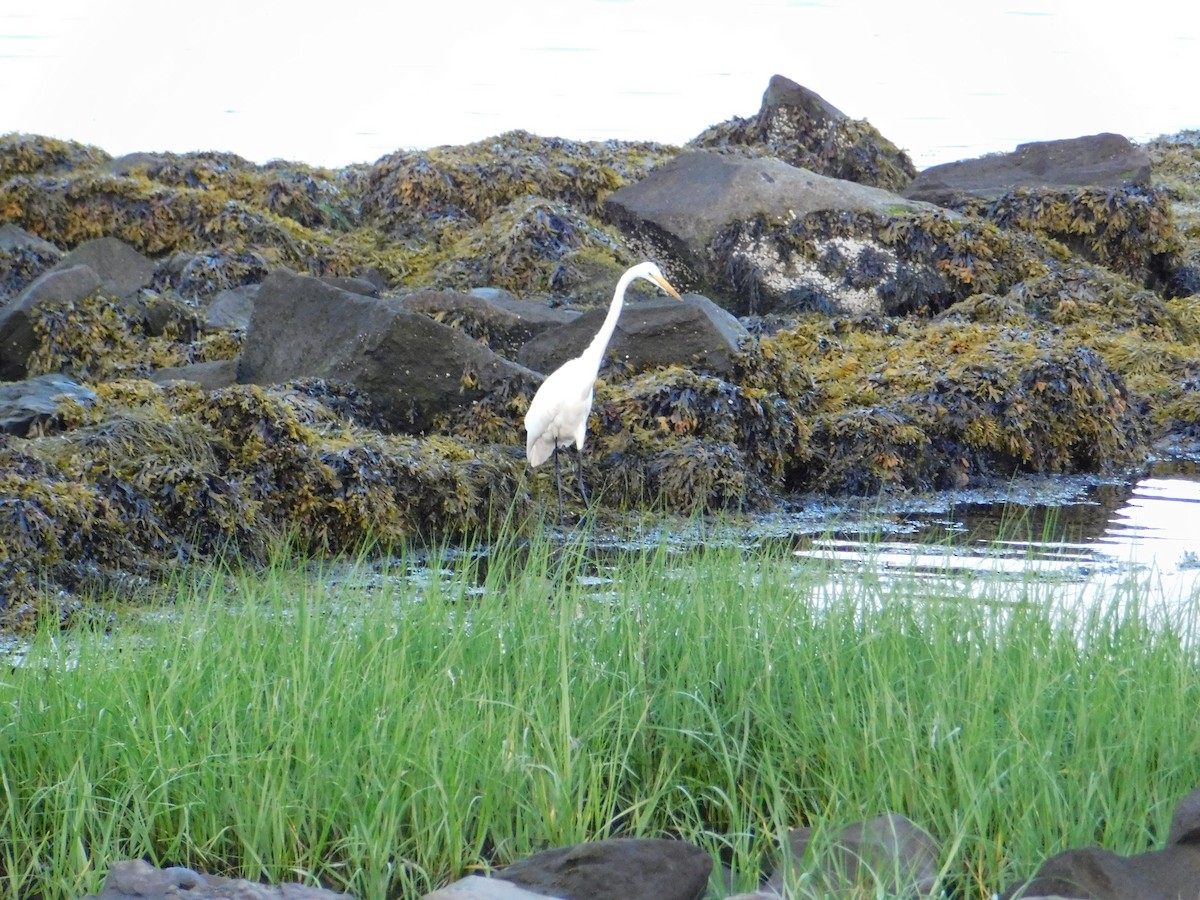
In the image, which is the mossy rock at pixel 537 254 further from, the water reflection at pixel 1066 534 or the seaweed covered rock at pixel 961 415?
the water reflection at pixel 1066 534

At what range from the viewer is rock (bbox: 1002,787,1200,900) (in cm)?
257

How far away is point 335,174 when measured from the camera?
15.1 meters

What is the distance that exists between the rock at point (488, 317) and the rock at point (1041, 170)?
5687 millimetres

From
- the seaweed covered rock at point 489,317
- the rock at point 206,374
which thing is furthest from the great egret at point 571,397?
the rock at point 206,374

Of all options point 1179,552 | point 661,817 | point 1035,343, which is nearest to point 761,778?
point 661,817

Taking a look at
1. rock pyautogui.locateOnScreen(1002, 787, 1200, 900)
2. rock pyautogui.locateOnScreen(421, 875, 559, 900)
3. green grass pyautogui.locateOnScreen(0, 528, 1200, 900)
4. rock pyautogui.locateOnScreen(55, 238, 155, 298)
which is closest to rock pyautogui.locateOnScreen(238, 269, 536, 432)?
rock pyautogui.locateOnScreen(55, 238, 155, 298)

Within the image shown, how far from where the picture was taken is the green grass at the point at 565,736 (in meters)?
2.96

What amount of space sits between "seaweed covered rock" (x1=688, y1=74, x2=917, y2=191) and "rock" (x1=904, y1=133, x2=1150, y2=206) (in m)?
0.47

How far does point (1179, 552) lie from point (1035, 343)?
3.82 meters

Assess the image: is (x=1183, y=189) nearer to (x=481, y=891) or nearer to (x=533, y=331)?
(x=533, y=331)

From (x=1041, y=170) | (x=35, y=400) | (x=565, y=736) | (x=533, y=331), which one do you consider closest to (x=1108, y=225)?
(x=1041, y=170)

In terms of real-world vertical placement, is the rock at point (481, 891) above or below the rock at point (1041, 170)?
below

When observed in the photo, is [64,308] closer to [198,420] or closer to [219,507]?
[198,420]

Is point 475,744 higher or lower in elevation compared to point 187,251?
lower
